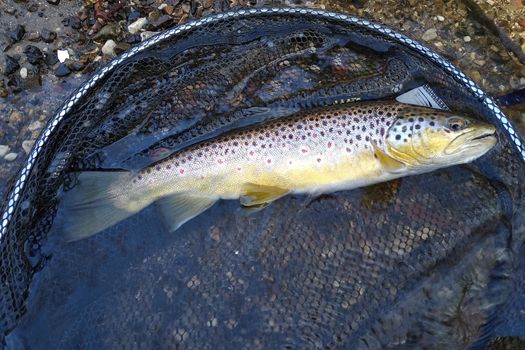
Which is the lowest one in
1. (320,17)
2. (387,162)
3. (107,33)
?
(107,33)

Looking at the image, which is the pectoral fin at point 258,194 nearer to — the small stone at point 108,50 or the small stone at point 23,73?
the small stone at point 108,50

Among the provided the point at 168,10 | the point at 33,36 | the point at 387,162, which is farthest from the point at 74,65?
the point at 387,162

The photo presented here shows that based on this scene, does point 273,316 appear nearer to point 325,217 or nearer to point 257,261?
point 257,261

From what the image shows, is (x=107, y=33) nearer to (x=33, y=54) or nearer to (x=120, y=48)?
(x=120, y=48)

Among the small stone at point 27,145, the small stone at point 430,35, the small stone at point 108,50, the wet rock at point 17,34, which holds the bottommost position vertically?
the small stone at point 27,145

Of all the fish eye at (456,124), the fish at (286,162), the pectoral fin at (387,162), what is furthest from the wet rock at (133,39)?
the fish eye at (456,124)
